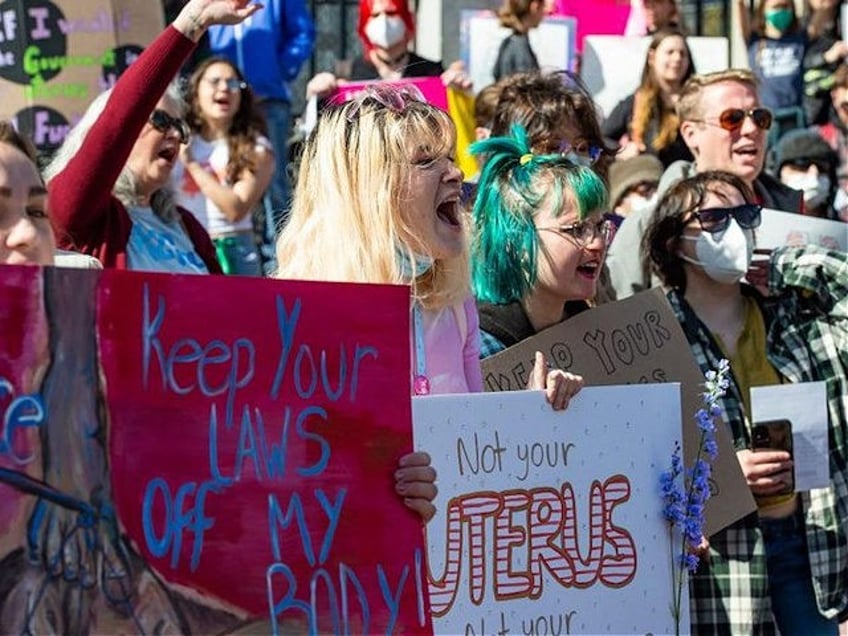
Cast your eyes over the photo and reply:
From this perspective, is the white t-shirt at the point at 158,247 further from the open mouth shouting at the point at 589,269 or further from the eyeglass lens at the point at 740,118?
the eyeglass lens at the point at 740,118

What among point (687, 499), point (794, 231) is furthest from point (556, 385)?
point (794, 231)

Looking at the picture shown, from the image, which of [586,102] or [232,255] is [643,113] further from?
[586,102]

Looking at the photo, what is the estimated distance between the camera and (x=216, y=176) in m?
8.22

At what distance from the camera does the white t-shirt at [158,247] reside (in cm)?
529

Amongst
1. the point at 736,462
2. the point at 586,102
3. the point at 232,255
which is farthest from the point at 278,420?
the point at 232,255

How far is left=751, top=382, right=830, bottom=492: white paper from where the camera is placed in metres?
5.16

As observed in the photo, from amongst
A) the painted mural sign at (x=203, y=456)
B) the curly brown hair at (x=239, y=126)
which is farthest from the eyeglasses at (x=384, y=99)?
the curly brown hair at (x=239, y=126)

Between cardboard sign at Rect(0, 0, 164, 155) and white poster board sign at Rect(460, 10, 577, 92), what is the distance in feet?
10.8

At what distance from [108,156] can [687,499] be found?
5.31 feet

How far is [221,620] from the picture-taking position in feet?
10.1

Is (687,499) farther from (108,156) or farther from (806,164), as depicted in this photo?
(806,164)

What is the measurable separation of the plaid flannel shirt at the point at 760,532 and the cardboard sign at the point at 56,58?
253 cm

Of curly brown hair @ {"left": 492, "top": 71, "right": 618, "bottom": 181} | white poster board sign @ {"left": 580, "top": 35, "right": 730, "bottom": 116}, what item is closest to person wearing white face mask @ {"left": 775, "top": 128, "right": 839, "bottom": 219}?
white poster board sign @ {"left": 580, "top": 35, "right": 730, "bottom": 116}

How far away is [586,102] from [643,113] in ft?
9.50
